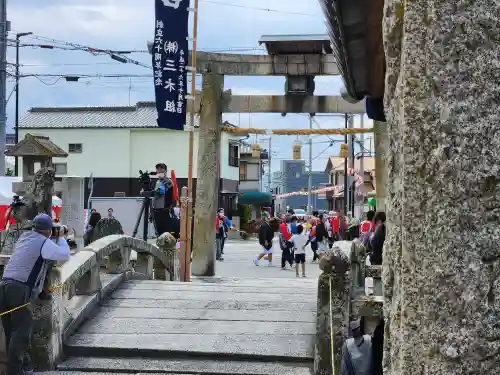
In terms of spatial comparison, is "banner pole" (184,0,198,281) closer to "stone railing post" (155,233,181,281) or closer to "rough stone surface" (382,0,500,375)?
"stone railing post" (155,233,181,281)

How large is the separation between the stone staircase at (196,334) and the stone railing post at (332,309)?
0.38m

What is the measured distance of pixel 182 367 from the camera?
7.36m

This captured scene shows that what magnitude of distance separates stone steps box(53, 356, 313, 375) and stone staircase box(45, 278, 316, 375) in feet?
0.03

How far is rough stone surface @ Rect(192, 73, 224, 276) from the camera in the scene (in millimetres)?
14602

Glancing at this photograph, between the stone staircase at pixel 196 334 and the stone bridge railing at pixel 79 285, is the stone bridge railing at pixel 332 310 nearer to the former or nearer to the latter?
the stone staircase at pixel 196 334

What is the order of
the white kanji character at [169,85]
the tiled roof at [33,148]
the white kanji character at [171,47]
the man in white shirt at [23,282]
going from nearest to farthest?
the man in white shirt at [23,282]
the tiled roof at [33,148]
the white kanji character at [171,47]
the white kanji character at [169,85]

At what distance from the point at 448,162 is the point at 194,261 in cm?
1300

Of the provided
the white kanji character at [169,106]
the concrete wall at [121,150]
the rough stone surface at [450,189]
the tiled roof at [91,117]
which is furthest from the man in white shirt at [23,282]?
the concrete wall at [121,150]

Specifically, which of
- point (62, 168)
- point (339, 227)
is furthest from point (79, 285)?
point (62, 168)

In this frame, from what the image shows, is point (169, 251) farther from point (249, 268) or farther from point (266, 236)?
point (266, 236)

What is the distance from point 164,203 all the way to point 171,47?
3342mm

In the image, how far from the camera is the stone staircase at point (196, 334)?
292 inches

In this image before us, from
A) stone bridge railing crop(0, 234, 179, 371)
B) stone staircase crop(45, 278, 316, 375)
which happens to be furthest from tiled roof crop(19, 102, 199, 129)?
stone staircase crop(45, 278, 316, 375)

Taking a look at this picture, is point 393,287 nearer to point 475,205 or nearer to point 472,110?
point 475,205
